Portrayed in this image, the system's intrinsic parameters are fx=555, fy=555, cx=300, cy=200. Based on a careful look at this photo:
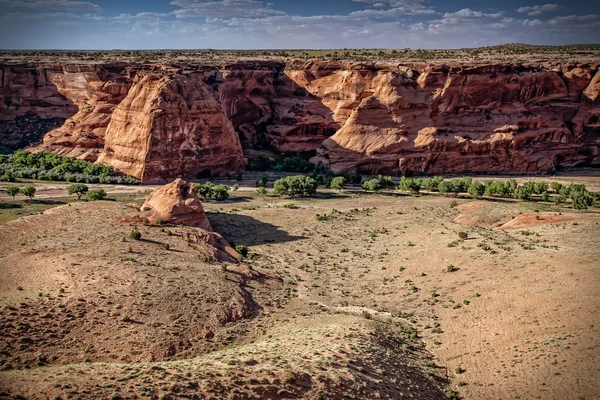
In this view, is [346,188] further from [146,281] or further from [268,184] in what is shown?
[146,281]

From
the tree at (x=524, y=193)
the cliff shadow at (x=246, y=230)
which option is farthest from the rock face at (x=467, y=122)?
the cliff shadow at (x=246, y=230)

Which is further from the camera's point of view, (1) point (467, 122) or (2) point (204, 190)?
(1) point (467, 122)

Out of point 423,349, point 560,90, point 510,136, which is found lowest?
point 423,349

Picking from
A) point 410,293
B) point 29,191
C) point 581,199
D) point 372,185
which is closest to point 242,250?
point 410,293

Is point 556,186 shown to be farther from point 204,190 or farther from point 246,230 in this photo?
point 204,190

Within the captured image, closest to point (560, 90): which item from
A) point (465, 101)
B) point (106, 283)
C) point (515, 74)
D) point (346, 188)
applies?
point (515, 74)
